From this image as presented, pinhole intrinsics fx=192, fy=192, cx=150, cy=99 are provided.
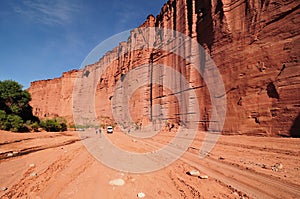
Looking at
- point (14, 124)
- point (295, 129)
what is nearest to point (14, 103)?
point (14, 124)

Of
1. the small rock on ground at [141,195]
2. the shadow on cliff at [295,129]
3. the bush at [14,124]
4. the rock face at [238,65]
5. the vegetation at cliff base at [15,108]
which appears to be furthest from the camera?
the vegetation at cliff base at [15,108]

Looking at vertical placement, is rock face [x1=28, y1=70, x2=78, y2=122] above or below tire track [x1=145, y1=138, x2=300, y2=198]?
above

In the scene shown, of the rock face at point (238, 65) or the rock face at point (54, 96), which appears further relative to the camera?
the rock face at point (54, 96)

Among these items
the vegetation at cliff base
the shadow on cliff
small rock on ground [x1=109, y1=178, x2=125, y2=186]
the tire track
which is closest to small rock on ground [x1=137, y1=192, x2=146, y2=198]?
small rock on ground [x1=109, y1=178, x2=125, y2=186]

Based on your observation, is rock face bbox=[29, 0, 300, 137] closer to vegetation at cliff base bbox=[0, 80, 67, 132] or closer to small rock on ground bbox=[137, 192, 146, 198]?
small rock on ground bbox=[137, 192, 146, 198]

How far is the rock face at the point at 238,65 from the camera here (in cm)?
1148

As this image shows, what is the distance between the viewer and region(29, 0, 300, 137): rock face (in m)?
11.5

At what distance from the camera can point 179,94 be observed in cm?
2317

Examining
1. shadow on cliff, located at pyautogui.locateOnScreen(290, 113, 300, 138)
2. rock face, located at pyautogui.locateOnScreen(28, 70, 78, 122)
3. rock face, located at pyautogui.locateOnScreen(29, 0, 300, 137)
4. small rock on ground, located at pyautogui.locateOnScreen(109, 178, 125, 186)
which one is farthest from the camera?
rock face, located at pyautogui.locateOnScreen(28, 70, 78, 122)

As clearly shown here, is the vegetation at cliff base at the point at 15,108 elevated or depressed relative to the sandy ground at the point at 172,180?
elevated

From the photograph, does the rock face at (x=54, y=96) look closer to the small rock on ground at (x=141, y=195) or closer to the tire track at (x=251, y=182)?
the tire track at (x=251, y=182)

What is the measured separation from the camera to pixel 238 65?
1491 centimetres

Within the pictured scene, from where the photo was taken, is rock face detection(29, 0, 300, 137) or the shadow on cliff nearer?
the shadow on cliff

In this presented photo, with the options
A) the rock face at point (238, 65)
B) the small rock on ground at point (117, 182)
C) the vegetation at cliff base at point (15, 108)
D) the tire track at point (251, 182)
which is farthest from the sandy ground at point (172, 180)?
the vegetation at cliff base at point (15, 108)
